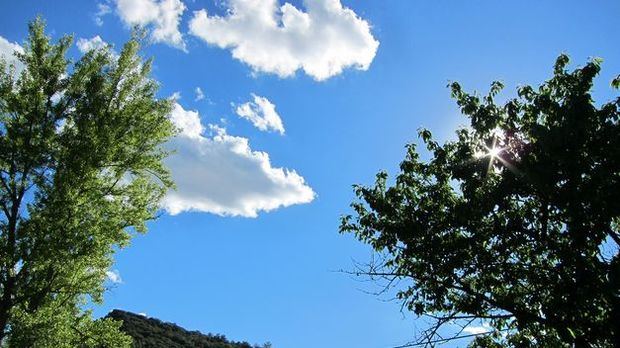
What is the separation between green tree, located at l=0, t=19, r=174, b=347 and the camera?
14.7 metres

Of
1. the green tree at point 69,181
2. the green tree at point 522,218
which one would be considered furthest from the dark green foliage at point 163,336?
the green tree at point 522,218

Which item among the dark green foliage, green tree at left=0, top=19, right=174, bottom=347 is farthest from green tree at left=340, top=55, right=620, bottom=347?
the dark green foliage

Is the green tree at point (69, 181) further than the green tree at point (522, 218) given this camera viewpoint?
Yes

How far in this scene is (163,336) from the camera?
330ft

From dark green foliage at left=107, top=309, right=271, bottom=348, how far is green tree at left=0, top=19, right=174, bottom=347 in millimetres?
78124

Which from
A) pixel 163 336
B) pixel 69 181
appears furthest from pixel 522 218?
pixel 163 336

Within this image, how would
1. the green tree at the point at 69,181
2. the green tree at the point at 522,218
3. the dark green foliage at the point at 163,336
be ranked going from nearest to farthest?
1. the green tree at the point at 522,218
2. the green tree at the point at 69,181
3. the dark green foliage at the point at 163,336

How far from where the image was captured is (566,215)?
995cm

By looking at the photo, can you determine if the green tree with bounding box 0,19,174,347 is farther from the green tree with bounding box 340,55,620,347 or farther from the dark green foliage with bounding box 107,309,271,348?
the dark green foliage with bounding box 107,309,271,348

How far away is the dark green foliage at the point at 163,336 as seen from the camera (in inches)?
3688

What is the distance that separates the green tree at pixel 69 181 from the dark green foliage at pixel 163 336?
78124 mm

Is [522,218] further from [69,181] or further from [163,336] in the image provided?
[163,336]

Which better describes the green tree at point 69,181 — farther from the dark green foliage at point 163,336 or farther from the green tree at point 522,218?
the dark green foliage at point 163,336

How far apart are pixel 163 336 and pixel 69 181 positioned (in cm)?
9386
